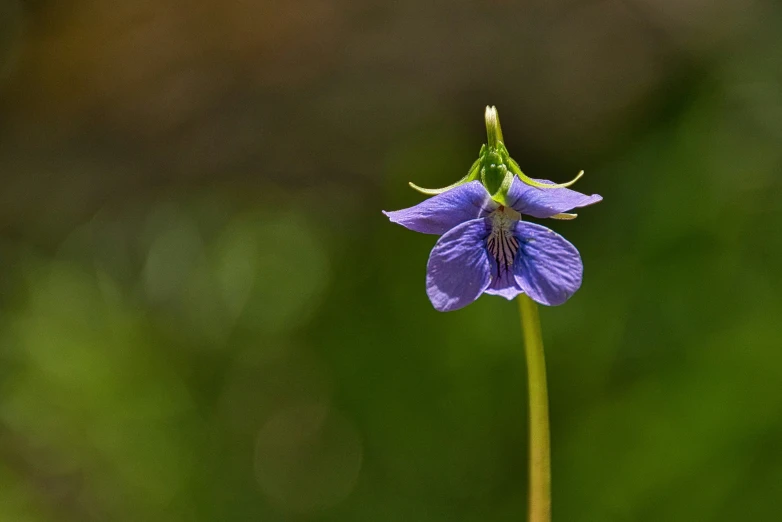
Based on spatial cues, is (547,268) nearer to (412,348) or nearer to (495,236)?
(495,236)

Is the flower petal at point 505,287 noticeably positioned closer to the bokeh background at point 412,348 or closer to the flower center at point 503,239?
the flower center at point 503,239

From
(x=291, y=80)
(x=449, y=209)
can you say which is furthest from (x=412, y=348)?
(x=291, y=80)

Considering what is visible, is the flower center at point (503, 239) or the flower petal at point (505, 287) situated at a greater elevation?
the flower center at point (503, 239)

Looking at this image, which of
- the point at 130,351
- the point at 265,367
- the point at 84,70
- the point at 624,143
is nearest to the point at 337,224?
the point at 265,367

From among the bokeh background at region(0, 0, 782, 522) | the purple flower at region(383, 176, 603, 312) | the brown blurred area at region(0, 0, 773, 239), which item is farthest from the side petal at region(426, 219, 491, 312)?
the brown blurred area at region(0, 0, 773, 239)

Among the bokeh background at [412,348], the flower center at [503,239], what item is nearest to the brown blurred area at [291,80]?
the bokeh background at [412,348]

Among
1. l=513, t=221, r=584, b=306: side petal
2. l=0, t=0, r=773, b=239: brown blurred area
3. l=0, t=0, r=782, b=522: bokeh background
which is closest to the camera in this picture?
l=513, t=221, r=584, b=306: side petal

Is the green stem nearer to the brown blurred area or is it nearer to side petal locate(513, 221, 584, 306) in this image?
side petal locate(513, 221, 584, 306)
